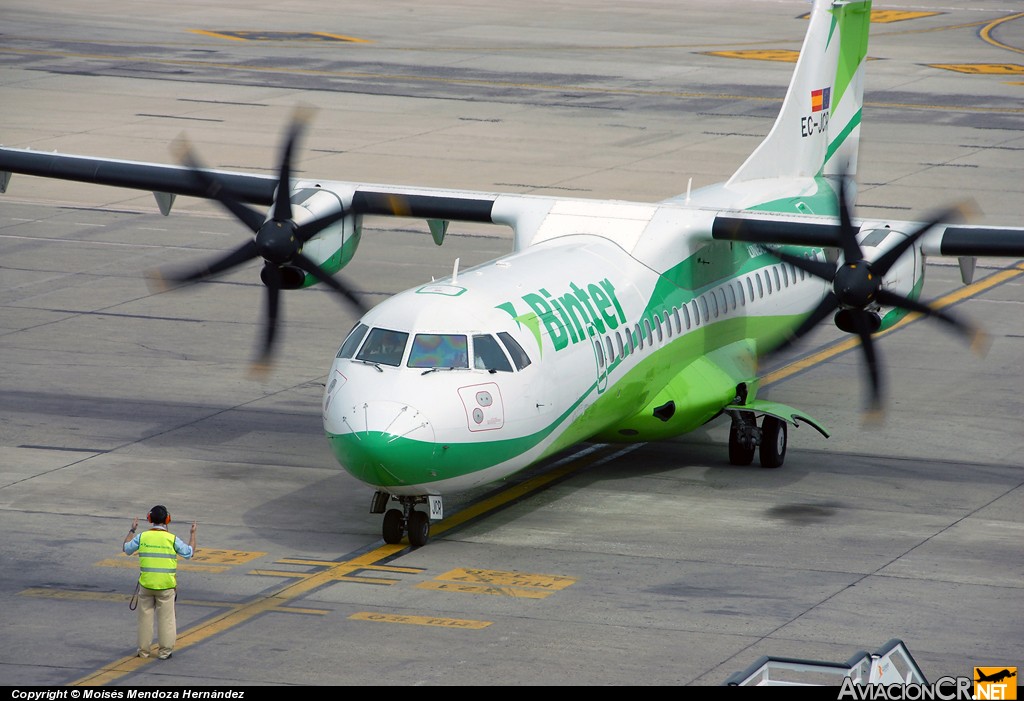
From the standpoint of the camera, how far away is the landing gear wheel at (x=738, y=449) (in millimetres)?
25750

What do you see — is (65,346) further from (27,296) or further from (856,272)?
(856,272)

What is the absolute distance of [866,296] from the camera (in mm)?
23047

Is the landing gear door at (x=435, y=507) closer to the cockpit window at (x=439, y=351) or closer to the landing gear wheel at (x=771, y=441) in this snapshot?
the cockpit window at (x=439, y=351)

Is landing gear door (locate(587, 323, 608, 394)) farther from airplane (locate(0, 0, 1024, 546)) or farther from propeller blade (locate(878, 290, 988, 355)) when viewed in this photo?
propeller blade (locate(878, 290, 988, 355))

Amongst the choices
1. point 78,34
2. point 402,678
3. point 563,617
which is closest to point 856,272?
point 563,617

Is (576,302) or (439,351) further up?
(576,302)

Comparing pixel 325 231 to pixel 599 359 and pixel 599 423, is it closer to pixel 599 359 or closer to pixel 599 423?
pixel 599 359

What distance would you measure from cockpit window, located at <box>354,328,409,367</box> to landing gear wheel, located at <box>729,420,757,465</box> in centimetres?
625

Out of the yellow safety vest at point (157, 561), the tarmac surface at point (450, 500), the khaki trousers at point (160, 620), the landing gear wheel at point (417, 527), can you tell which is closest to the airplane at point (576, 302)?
the landing gear wheel at point (417, 527)

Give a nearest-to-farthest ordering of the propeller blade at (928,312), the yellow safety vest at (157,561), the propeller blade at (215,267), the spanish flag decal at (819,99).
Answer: the yellow safety vest at (157,561)
the propeller blade at (928,312)
the propeller blade at (215,267)
the spanish flag decal at (819,99)

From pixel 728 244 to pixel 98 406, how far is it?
33.3ft

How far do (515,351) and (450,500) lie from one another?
2855 millimetres

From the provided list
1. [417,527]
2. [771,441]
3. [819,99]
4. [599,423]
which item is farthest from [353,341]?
[819,99]

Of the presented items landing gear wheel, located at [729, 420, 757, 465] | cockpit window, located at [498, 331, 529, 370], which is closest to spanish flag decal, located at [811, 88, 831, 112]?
landing gear wheel, located at [729, 420, 757, 465]
